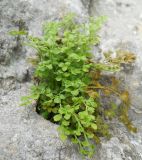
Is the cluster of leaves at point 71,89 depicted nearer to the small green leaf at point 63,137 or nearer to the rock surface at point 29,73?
the small green leaf at point 63,137

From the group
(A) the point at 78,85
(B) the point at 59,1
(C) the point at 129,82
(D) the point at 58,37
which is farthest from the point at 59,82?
(B) the point at 59,1

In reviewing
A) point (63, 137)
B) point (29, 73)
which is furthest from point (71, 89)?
point (29, 73)

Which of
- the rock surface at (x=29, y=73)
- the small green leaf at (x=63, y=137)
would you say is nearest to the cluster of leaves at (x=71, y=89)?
the small green leaf at (x=63, y=137)

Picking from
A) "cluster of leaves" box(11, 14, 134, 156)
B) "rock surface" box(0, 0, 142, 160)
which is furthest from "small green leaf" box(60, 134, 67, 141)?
"rock surface" box(0, 0, 142, 160)

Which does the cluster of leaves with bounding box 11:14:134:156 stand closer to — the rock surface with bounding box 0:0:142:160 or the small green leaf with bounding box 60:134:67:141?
the small green leaf with bounding box 60:134:67:141

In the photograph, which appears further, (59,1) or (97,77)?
(59,1)

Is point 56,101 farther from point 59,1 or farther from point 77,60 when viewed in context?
point 59,1
